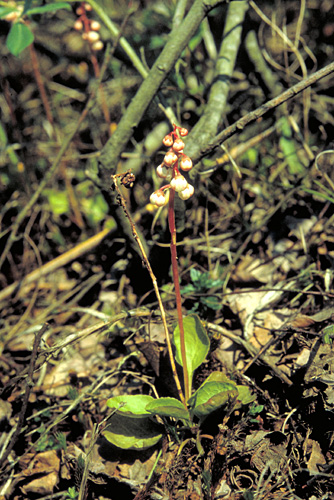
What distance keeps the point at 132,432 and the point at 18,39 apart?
6.90ft

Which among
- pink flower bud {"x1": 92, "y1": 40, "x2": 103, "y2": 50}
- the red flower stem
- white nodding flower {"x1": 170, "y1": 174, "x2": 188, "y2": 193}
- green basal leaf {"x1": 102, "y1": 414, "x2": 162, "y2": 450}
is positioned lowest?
green basal leaf {"x1": 102, "y1": 414, "x2": 162, "y2": 450}

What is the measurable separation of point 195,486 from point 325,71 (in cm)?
179

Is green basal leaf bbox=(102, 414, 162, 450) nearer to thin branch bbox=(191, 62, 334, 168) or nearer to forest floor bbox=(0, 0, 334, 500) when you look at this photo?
forest floor bbox=(0, 0, 334, 500)

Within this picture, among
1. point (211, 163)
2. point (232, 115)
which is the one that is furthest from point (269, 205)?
point (232, 115)

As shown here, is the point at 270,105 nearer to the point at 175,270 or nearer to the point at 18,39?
the point at 175,270

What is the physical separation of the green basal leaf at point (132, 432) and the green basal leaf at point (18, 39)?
1.94m

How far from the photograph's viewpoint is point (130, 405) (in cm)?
175

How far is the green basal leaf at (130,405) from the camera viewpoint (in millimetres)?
1712

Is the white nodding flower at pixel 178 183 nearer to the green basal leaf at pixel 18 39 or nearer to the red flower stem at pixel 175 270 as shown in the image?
the red flower stem at pixel 175 270

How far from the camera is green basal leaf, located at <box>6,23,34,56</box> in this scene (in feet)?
7.13

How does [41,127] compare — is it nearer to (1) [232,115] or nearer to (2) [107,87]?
(2) [107,87]

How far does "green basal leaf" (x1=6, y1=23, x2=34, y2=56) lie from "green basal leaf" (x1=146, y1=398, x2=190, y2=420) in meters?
1.91

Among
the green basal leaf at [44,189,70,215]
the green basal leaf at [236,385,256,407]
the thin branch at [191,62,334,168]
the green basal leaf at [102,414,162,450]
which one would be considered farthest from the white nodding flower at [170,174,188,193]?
the green basal leaf at [44,189,70,215]

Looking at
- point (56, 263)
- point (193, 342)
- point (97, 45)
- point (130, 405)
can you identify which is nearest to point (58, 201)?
point (56, 263)
